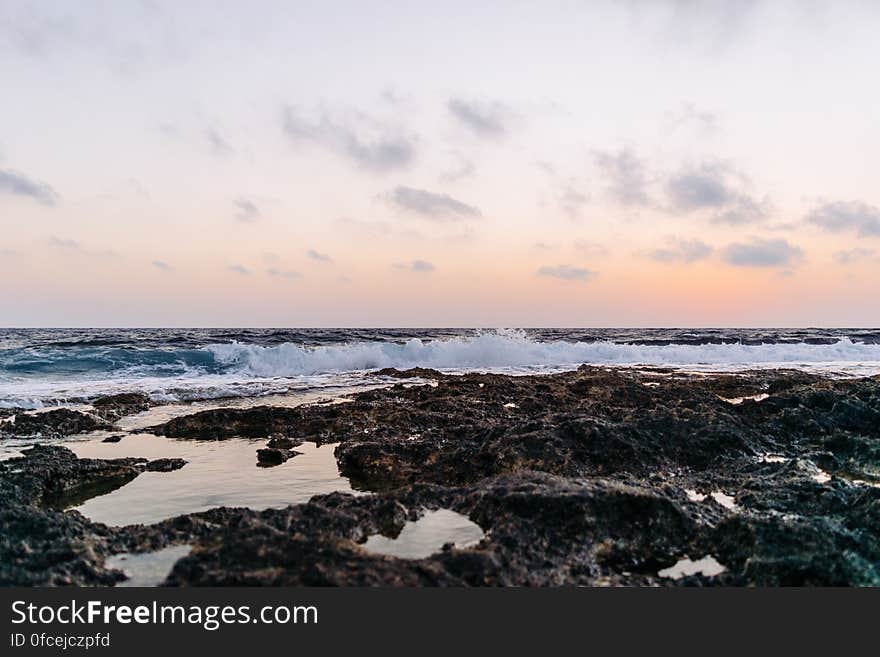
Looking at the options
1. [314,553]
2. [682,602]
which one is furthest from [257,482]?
[682,602]

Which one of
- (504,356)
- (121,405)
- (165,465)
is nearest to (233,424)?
(165,465)

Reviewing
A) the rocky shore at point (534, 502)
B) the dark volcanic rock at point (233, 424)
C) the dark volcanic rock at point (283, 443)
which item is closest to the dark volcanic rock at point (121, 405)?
the rocky shore at point (534, 502)

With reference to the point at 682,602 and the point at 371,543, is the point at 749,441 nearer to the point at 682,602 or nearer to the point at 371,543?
the point at 682,602

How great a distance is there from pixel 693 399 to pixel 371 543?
793cm

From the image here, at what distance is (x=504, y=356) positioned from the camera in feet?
84.9

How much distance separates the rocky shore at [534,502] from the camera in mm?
3441

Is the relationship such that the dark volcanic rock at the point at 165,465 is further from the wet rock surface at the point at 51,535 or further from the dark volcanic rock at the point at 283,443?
the dark volcanic rock at the point at 283,443

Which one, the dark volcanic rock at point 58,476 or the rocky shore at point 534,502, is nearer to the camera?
the rocky shore at point 534,502

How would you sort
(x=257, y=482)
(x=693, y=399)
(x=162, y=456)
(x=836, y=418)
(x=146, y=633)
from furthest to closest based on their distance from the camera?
(x=693, y=399) < (x=836, y=418) < (x=162, y=456) < (x=257, y=482) < (x=146, y=633)

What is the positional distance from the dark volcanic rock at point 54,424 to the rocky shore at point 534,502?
50 mm

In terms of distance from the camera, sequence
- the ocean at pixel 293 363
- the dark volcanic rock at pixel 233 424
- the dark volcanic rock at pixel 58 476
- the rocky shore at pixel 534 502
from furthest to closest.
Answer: the ocean at pixel 293 363 → the dark volcanic rock at pixel 233 424 → the dark volcanic rock at pixel 58 476 → the rocky shore at pixel 534 502

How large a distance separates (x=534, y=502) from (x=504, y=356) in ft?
71.3

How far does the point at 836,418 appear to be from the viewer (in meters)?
8.70

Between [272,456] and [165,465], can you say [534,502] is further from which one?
[165,465]
